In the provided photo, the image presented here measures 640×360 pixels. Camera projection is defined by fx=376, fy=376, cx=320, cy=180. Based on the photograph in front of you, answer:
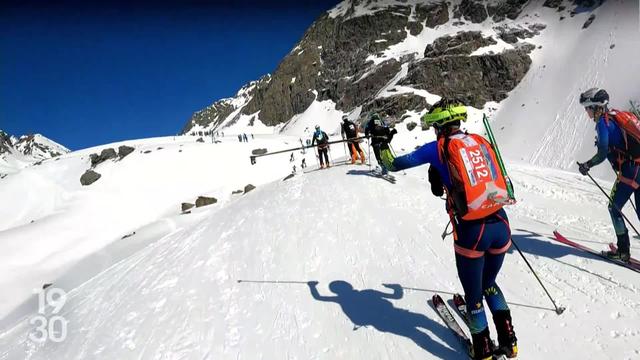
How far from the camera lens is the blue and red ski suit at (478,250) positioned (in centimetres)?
373

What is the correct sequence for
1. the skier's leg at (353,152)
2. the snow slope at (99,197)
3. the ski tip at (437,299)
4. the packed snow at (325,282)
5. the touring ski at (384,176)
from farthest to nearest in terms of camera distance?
the snow slope at (99,197) < the skier's leg at (353,152) < the touring ski at (384,176) < the ski tip at (437,299) < the packed snow at (325,282)

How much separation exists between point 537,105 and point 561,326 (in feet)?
181

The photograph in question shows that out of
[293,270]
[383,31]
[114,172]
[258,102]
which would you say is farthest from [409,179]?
[258,102]

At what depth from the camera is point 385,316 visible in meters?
5.43

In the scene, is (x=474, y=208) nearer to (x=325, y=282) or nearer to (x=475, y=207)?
(x=475, y=207)

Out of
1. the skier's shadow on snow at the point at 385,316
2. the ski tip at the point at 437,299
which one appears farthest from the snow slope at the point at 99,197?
the ski tip at the point at 437,299

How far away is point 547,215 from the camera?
367 inches

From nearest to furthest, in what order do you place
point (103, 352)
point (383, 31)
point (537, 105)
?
point (103, 352) → point (537, 105) → point (383, 31)

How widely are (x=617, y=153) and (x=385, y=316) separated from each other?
4609 millimetres

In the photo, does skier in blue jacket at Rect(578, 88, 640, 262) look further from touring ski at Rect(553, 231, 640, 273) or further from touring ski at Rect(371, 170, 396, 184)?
touring ski at Rect(371, 170, 396, 184)

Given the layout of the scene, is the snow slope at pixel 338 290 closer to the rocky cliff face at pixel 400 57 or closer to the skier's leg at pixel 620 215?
the skier's leg at pixel 620 215

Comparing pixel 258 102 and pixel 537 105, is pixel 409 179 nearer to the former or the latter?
pixel 537 105

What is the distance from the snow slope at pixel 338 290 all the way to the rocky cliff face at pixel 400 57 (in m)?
58.6

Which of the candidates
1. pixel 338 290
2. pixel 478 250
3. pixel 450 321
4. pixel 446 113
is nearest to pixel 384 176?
pixel 338 290
